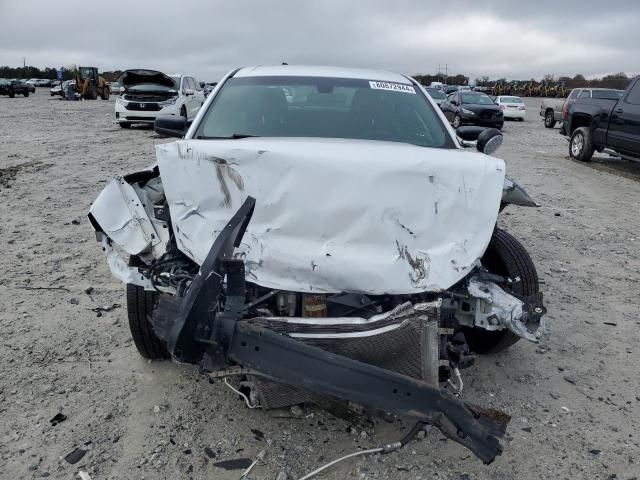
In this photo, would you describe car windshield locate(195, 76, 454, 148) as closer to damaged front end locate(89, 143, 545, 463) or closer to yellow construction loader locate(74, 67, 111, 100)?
damaged front end locate(89, 143, 545, 463)

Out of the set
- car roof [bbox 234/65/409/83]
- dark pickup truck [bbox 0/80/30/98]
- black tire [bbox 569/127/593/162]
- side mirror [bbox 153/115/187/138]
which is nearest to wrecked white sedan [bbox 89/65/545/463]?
side mirror [bbox 153/115/187/138]

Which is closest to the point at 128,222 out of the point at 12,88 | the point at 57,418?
the point at 57,418

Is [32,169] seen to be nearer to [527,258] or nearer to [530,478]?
[527,258]

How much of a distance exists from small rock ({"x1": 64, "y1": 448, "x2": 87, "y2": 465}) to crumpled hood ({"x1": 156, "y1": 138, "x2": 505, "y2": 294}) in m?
1.07

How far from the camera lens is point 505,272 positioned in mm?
3377

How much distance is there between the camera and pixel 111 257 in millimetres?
2846

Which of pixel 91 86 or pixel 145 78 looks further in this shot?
pixel 91 86

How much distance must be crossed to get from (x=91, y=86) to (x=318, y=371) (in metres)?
37.7

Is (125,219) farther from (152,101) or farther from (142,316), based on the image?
(152,101)

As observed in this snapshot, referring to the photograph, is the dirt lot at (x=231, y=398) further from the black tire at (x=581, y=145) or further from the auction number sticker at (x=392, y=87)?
the black tire at (x=581, y=145)

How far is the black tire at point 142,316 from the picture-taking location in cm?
318

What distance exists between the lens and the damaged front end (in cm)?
201

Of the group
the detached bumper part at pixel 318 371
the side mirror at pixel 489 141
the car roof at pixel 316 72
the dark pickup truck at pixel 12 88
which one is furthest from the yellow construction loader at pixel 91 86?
the detached bumper part at pixel 318 371

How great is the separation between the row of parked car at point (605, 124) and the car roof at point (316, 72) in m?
7.50
